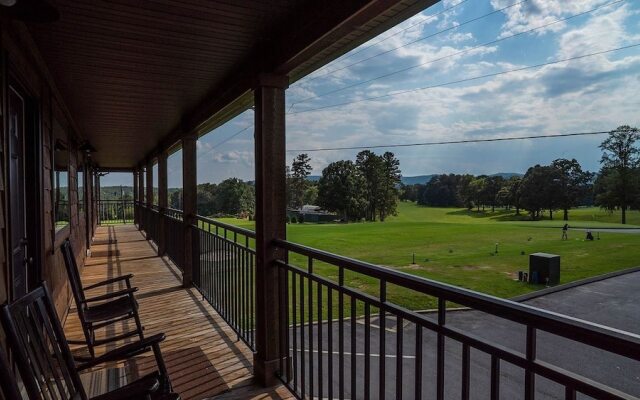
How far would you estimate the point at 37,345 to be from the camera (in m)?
1.50

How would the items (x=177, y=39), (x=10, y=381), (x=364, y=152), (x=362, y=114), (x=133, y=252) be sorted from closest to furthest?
(x=10, y=381) < (x=177, y=39) < (x=133, y=252) < (x=362, y=114) < (x=364, y=152)

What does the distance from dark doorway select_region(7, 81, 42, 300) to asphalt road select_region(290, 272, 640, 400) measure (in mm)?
1817

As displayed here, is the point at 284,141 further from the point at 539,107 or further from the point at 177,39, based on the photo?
the point at 539,107

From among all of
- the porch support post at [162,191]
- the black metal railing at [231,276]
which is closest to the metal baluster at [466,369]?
the black metal railing at [231,276]

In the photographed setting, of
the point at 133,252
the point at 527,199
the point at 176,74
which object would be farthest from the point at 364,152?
the point at 176,74

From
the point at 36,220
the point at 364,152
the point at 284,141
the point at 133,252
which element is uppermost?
the point at 364,152

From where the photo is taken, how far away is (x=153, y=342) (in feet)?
5.89

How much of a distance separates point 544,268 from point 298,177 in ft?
120

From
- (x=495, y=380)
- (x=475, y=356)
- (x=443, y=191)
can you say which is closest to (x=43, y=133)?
(x=495, y=380)

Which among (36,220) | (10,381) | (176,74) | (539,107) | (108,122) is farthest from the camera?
(539,107)

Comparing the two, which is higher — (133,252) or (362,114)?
(362,114)

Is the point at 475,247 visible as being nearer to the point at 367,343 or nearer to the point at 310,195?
the point at 310,195

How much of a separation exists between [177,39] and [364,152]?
5606 centimetres

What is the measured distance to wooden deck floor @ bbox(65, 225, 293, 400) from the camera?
2424mm
